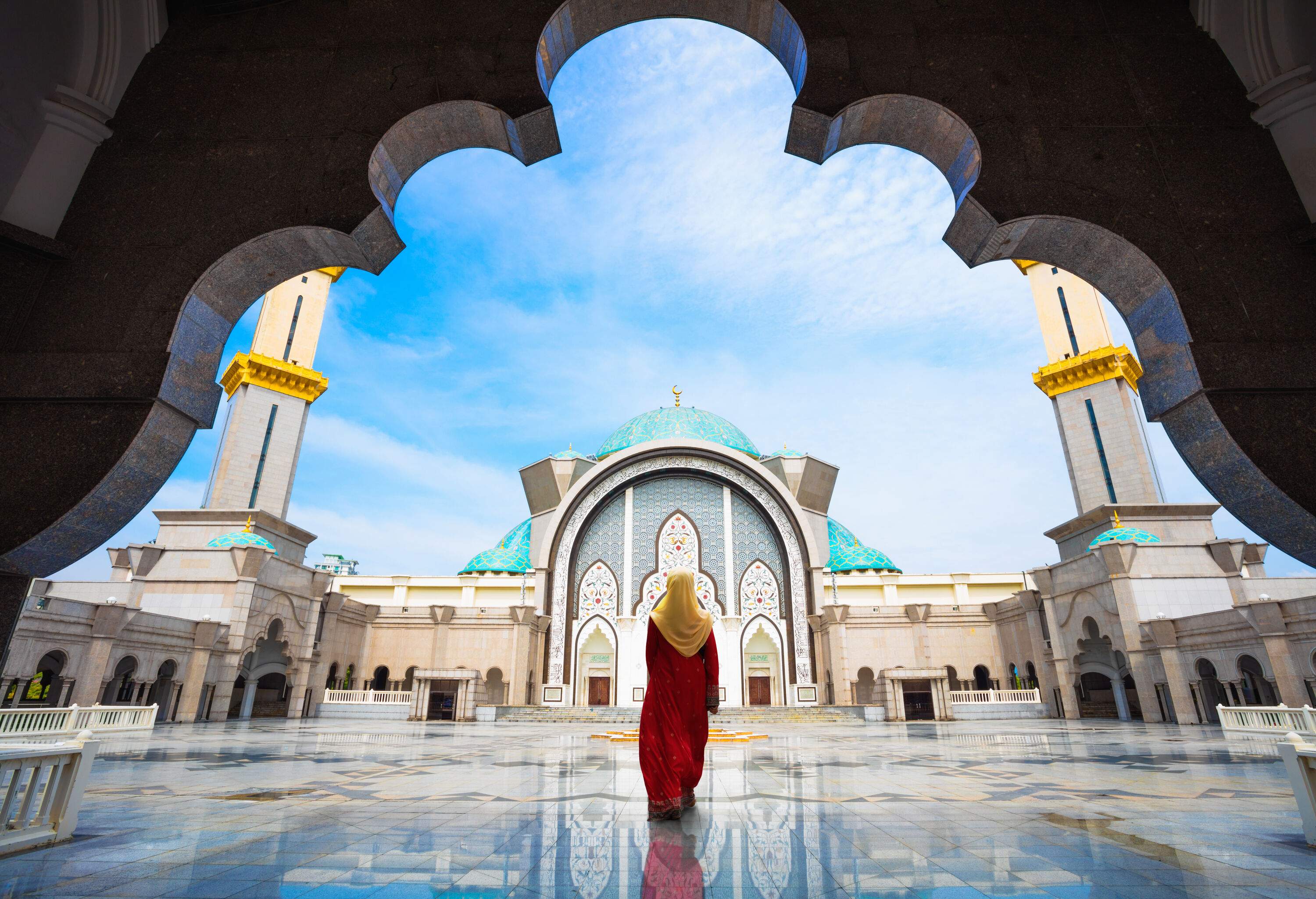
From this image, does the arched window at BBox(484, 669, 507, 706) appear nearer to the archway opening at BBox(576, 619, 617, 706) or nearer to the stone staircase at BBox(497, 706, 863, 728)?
the archway opening at BBox(576, 619, 617, 706)

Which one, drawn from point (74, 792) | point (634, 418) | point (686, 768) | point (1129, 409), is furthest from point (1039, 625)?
point (74, 792)

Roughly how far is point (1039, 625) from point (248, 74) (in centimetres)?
1934

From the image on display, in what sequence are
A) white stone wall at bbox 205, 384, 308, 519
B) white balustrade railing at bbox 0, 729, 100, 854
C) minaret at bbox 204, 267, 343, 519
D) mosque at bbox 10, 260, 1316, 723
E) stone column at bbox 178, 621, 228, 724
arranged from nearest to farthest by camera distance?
white balustrade railing at bbox 0, 729, 100, 854, stone column at bbox 178, 621, 228, 724, mosque at bbox 10, 260, 1316, 723, white stone wall at bbox 205, 384, 308, 519, minaret at bbox 204, 267, 343, 519

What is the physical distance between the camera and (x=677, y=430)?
24.6 meters

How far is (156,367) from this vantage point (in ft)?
7.99

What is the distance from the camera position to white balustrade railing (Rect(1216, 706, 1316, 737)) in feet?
26.0

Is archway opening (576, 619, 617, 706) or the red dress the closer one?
the red dress

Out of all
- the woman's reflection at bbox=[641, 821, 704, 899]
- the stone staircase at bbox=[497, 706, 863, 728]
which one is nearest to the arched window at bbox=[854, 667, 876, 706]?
the stone staircase at bbox=[497, 706, 863, 728]

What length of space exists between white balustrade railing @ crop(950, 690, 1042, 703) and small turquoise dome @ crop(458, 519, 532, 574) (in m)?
14.7

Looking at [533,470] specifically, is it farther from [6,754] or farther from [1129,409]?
[6,754]

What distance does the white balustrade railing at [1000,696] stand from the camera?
1695cm

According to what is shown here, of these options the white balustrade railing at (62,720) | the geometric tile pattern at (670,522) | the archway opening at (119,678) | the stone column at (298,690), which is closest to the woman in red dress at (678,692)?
the white balustrade railing at (62,720)

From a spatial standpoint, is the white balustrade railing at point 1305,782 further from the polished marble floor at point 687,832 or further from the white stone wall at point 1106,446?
the white stone wall at point 1106,446

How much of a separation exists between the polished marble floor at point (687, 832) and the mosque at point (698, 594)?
885 centimetres
